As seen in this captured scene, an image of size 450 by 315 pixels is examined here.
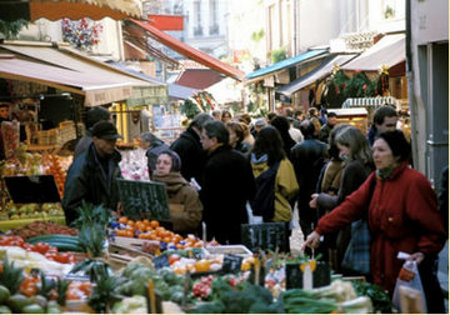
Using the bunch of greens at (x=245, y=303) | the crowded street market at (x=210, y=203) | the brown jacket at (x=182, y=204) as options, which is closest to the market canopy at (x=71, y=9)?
the crowded street market at (x=210, y=203)

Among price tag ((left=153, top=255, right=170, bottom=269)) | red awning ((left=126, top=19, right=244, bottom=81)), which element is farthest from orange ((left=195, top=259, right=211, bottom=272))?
red awning ((left=126, top=19, right=244, bottom=81))

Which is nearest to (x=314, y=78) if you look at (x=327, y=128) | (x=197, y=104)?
(x=197, y=104)

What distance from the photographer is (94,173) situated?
812 cm

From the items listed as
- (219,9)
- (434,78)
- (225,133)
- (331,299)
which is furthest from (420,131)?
(219,9)

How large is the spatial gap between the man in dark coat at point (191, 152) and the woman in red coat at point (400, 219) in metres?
4.17

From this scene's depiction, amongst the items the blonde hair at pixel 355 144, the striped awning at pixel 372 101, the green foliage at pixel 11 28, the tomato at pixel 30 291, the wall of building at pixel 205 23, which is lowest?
the tomato at pixel 30 291

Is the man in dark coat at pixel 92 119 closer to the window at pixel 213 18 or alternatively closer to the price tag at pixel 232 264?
the price tag at pixel 232 264

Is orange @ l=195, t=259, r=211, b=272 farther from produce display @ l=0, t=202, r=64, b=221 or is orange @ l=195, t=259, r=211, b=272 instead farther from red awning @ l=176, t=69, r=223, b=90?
red awning @ l=176, t=69, r=223, b=90

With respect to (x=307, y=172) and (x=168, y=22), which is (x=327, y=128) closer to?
(x=307, y=172)

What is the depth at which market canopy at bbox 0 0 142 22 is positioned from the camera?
659 cm

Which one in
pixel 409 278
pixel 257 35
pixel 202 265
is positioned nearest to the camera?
pixel 409 278

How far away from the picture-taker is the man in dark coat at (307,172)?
10719mm

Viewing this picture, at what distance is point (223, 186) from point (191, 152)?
1.98 meters

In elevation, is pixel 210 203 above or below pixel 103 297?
above
